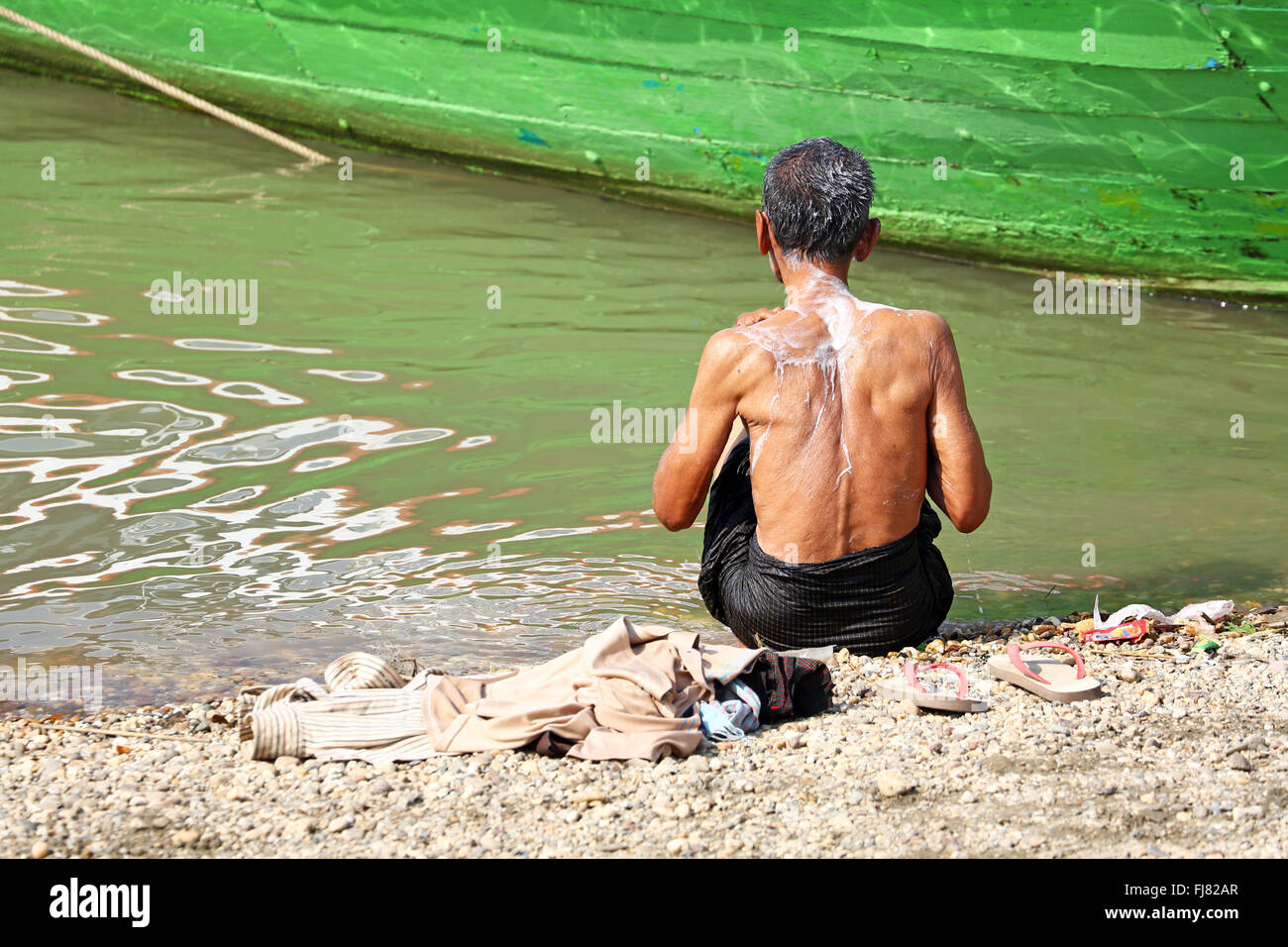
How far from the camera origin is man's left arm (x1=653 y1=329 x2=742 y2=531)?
3359 millimetres

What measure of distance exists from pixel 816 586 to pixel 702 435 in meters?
0.53

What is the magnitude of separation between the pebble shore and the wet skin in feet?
1.62

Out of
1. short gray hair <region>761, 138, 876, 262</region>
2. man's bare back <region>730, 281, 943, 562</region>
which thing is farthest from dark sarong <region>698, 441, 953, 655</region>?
short gray hair <region>761, 138, 876, 262</region>

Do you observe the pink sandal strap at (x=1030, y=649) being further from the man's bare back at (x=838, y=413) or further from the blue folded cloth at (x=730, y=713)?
the blue folded cloth at (x=730, y=713)

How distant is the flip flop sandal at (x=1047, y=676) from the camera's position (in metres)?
3.24

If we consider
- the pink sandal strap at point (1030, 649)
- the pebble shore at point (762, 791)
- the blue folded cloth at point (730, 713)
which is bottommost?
the pebble shore at point (762, 791)

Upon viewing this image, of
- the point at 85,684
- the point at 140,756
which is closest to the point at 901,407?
the point at 140,756

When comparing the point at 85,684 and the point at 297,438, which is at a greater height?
the point at 297,438

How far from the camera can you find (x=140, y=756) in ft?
9.83

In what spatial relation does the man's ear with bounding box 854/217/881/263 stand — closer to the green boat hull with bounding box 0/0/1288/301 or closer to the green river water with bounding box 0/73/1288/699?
the green river water with bounding box 0/73/1288/699

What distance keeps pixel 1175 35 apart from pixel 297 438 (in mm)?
5435

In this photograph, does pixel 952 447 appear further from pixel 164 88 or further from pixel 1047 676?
pixel 164 88

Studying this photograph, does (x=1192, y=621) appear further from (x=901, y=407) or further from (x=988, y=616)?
(x=901, y=407)

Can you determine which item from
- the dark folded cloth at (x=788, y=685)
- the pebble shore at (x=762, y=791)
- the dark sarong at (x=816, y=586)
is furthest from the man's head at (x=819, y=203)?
the pebble shore at (x=762, y=791)
